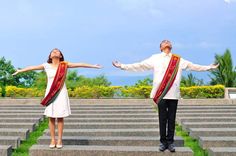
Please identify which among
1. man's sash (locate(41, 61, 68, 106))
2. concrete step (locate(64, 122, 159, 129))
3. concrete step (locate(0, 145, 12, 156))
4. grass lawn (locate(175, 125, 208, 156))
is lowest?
grass lawn (locate(175, 125, 208, 156))

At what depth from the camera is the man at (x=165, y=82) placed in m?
6.68

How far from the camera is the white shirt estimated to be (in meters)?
6.71

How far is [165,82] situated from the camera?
21.9ft

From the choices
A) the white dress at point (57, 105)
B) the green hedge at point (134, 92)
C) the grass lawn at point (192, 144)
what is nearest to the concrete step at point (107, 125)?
the grass lawn at point (192, 144)

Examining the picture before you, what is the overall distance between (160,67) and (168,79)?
237 millimetres

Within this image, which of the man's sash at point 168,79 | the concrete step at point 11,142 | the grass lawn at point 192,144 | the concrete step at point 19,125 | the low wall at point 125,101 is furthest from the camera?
the low wall at point 125,101

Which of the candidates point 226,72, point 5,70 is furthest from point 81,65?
point 5,70

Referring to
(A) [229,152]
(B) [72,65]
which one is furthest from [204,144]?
(B) [72,65]

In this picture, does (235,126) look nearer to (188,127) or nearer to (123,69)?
(188,127)

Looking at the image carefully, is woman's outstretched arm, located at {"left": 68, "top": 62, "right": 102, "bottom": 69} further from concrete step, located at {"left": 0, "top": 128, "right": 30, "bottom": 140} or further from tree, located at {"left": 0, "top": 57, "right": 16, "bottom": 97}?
tree, located at {"left": 0, "top": 57, "right": 16, "bottom": 97}

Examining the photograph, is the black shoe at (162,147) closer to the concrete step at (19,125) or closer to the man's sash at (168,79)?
the man's sash at (168,79)

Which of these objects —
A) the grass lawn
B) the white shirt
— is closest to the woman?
the white shirt

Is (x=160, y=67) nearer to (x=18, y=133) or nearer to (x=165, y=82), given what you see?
(x=165, y=82)

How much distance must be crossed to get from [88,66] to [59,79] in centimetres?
53
